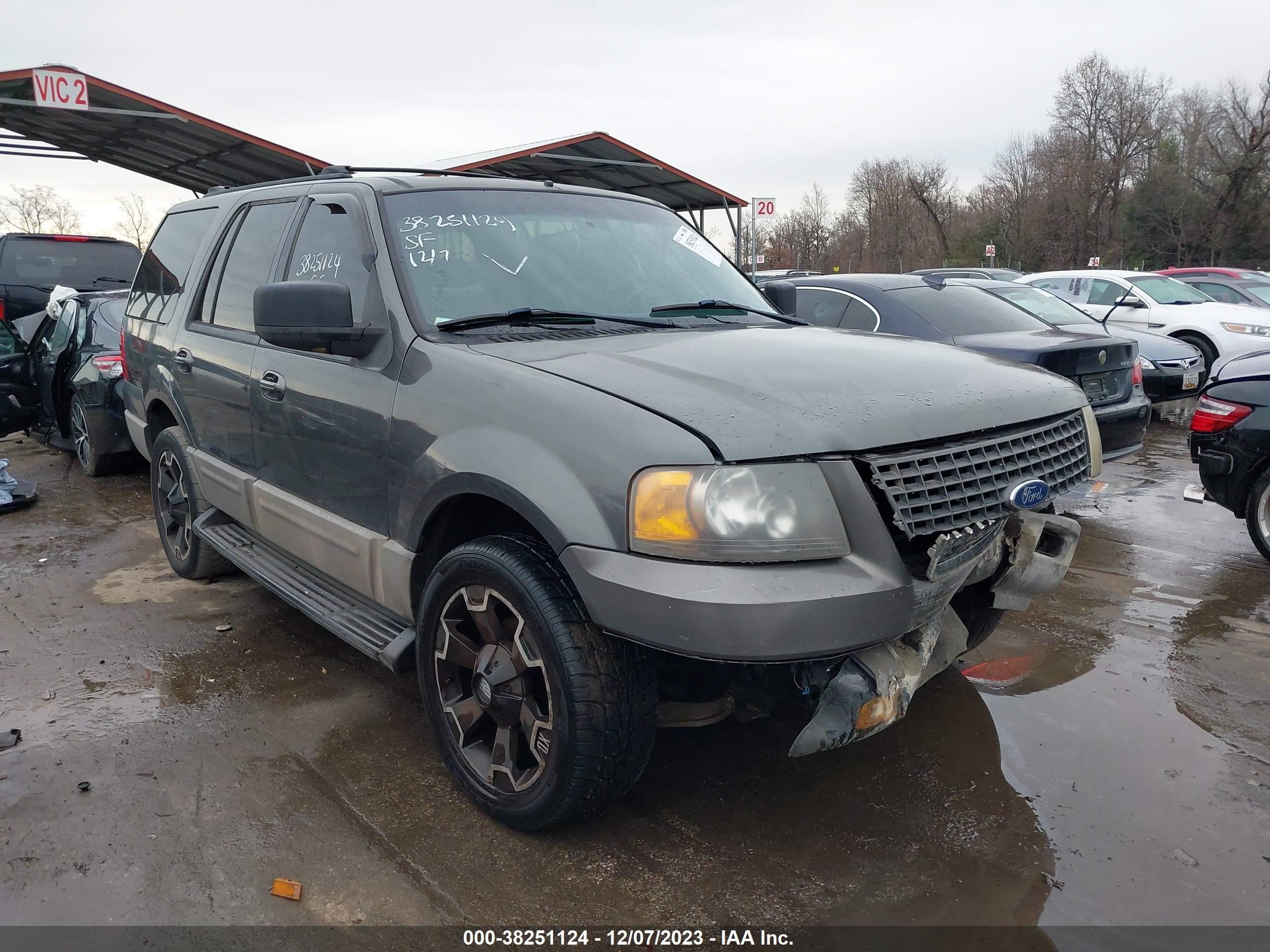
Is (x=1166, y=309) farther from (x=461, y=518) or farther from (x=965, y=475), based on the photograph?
(x=461, y=518)

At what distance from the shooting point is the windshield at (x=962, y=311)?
6688 mm

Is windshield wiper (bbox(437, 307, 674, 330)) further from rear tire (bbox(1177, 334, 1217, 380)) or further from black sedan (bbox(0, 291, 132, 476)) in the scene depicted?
rear tire (bbox(1177, 334, 1217, 380))

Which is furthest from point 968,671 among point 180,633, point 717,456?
point 180,633

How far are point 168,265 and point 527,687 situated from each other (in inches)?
148

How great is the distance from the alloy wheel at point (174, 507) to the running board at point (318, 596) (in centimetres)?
41

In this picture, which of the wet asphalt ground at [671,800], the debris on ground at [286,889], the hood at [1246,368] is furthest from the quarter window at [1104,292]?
the debris on ground at [286,889]

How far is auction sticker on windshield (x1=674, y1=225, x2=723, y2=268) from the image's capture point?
3.94m

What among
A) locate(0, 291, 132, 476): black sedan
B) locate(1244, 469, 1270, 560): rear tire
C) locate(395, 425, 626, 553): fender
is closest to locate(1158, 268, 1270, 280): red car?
locate(1244, 469, 1270, 560): rear tire

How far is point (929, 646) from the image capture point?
2.49 metres

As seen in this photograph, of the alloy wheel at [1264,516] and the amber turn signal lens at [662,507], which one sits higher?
the amber turn signal lens at [662,507]

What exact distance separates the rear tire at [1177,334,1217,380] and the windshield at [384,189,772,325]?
36.8ft

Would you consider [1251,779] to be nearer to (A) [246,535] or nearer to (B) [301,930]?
(B) [301,930]

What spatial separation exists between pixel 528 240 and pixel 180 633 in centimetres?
266

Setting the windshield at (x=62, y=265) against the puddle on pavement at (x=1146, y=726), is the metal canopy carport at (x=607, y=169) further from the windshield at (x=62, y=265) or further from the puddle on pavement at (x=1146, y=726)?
the puddle on pavement at (x=1146, y=726)
